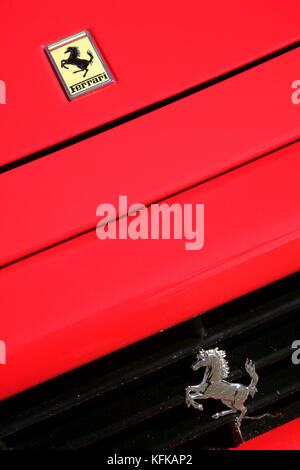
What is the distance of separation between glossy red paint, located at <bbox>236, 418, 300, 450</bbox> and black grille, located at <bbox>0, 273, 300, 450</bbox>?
49mm

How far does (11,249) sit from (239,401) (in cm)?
54

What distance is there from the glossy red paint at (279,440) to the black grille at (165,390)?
0.05m

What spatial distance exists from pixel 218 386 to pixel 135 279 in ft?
0.98

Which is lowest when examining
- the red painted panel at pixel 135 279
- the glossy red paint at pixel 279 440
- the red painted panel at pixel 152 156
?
the glossy red paint at pixel 279 440

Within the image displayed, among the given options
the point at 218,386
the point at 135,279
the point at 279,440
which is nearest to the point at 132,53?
the point at 135,279

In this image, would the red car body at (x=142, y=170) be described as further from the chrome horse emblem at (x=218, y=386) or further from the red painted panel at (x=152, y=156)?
the chrome horse emblem at (x=218, y=386)

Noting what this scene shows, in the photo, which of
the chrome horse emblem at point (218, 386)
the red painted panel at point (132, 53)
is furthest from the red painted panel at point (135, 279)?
the red painted panel at point (132, 53)

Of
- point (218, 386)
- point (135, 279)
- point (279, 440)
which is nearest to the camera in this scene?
point (135, 279)

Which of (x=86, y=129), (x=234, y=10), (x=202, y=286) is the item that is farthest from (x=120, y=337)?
(x=234, y=10)

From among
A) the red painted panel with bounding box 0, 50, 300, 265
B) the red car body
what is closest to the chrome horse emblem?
the red car body

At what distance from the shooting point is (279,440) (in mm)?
1007

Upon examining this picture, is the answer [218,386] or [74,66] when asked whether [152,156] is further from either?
[218,386]

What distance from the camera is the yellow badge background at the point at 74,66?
0.91 meters

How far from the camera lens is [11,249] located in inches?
31.3
